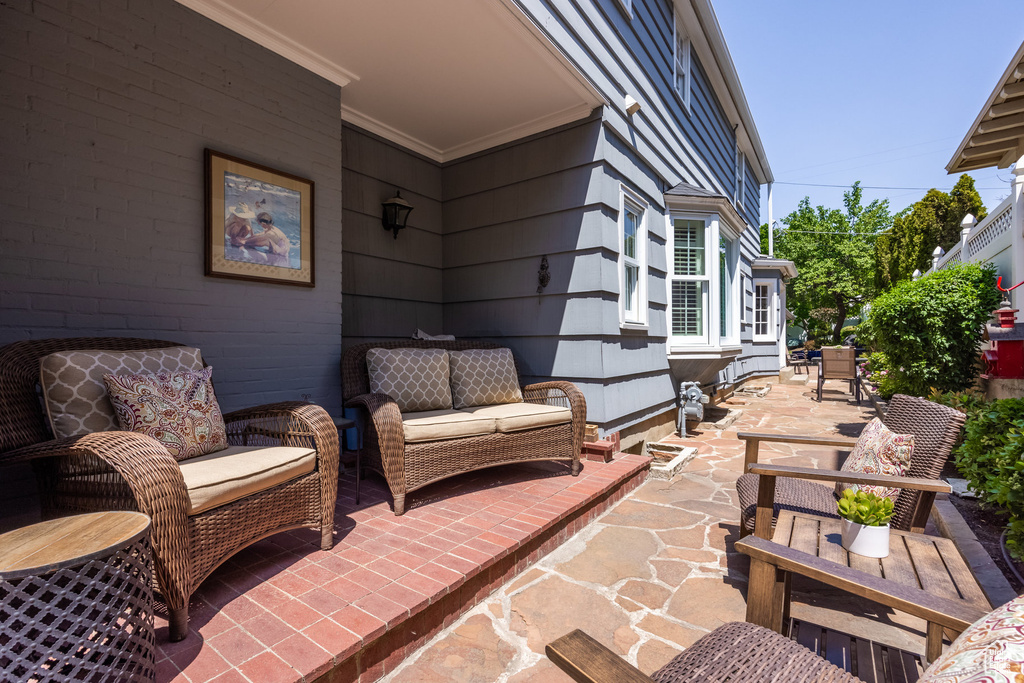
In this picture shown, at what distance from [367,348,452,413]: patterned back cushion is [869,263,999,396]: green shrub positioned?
4498 mm

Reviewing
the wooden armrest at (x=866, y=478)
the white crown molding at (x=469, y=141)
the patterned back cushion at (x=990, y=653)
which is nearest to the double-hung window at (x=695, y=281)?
the white crown molding at (x=469, y=141)

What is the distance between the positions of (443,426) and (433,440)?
0.32 ft

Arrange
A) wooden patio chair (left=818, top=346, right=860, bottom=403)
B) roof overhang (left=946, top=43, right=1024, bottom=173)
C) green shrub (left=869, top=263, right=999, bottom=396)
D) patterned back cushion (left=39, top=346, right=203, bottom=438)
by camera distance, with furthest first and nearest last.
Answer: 1. wooden patio chair (left=818, top=346, right=860, bottom=403)
2. roof overhang (left=946, top=43, right=1024, bottom=173)
3. green shrub (left=869, top=263, right=999, bottom=396)
4. patterned back cushion (left=39, top=346, right=203, bottom=438)

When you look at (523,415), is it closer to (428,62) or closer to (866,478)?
(866,478)

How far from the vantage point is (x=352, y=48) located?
3.14 meters

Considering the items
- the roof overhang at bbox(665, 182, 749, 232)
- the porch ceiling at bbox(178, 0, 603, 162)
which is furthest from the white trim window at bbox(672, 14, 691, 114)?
the porch ceiling at bbox(178, 0, 603, 162)

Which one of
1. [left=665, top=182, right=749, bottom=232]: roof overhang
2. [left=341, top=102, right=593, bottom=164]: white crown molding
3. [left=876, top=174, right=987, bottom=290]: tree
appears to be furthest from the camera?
[left=876, top=174, right=987, bottom=290]: tree

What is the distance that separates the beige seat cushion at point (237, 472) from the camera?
1605mm

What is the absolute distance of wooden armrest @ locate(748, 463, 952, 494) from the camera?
1671 millimetres

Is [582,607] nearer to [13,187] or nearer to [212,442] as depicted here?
[212,442]

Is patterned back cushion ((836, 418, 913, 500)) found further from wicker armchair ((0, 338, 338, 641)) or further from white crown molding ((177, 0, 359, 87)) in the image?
white crown molding ((177, 0, 359, 87))

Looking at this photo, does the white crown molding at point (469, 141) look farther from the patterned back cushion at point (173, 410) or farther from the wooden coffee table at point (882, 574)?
the wooden coffee table at point (882, 574)

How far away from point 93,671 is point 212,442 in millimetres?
1037

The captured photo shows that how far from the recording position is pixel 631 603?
2.05 m
